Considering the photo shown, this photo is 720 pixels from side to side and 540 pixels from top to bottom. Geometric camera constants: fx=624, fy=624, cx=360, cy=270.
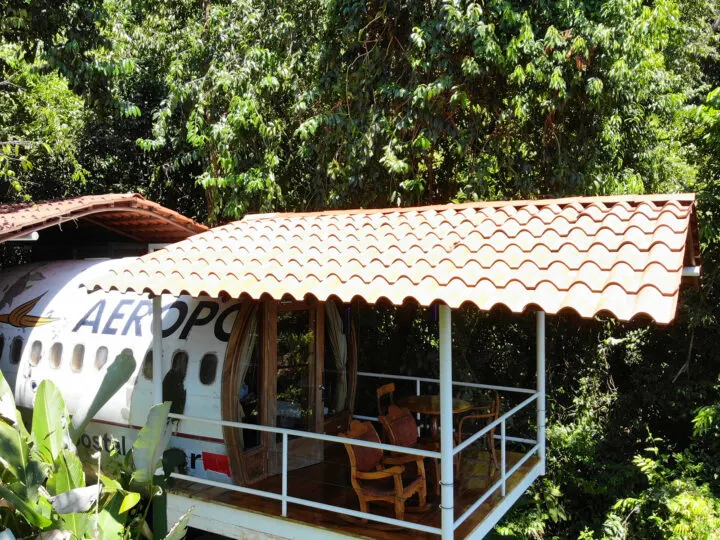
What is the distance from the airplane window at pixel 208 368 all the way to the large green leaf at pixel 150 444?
101 cm

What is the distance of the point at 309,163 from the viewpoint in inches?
525

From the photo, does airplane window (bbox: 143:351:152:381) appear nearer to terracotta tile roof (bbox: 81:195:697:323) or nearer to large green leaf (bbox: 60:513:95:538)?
terracotta tile roof (bbox: 81:195:697:323)

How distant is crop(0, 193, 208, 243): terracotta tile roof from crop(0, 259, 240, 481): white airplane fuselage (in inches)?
36.2

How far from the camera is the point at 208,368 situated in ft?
23.8

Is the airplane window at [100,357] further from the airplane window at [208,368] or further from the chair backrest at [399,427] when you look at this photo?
the chair backrest at [399,427]

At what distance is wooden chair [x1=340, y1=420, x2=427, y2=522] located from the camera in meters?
5.97

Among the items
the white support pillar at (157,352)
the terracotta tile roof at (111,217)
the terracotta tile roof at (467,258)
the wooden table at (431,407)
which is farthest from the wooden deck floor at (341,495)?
the terracotta tile roof at (111,217)

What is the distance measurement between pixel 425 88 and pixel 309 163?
390 cm

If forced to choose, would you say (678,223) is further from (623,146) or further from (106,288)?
(623,146)

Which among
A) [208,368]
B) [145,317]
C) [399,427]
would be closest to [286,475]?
[399,427]

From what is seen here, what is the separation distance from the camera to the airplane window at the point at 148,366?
25.6 ft

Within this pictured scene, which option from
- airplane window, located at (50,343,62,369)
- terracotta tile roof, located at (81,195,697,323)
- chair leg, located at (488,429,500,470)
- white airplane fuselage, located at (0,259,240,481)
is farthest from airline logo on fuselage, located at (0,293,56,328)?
chair leg, located at (488,429,500,470)

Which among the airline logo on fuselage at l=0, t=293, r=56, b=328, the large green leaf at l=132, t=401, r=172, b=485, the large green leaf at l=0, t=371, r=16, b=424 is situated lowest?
the large green leaf at l=132, t=401, r=172, b=485

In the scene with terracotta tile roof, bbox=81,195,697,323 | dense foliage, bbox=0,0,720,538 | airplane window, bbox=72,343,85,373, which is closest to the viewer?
terracotta tile roof, bbox=81,195,697,323
